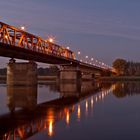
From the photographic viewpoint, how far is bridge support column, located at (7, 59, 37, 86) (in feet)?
275

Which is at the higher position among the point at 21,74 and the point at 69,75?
the point at 69,75

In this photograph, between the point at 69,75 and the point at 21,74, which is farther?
the point at 69,75

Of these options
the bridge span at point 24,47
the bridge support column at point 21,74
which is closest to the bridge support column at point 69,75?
the bridge span at point 24,47

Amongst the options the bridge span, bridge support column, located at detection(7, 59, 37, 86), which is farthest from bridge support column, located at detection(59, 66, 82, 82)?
bridge support column, located at detection(7, 59, 37, 86)

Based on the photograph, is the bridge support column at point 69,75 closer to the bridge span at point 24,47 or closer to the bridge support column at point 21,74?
the bridge span at point 24,47

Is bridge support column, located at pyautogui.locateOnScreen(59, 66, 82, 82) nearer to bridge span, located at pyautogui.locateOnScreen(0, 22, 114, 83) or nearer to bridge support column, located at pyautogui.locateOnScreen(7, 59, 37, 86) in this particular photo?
bridge span, located at pyautogui.locateOnScreen(0, 22, 114, 83)

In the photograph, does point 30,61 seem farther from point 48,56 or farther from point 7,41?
point 7,41

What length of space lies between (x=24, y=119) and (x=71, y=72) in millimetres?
99577

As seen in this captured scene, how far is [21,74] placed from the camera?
83875 millimetres

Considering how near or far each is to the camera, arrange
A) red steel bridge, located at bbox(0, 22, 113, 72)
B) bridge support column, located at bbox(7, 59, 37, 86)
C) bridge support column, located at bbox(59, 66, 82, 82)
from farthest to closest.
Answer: bridge support column, located at bbox(59, 66, 82, 82), bridge support column, located at bbox(7, 59, 37, 86), red steel bridge, located at bbox(0, 22, 113, 72)

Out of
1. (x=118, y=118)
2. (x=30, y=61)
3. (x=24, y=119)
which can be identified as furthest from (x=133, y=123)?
(x=30, y=61)

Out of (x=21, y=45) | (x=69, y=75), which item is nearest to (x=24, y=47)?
(x=21, y=45)

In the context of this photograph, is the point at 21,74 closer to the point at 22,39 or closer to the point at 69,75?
the point at 22,39

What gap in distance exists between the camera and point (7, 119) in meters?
26.2
